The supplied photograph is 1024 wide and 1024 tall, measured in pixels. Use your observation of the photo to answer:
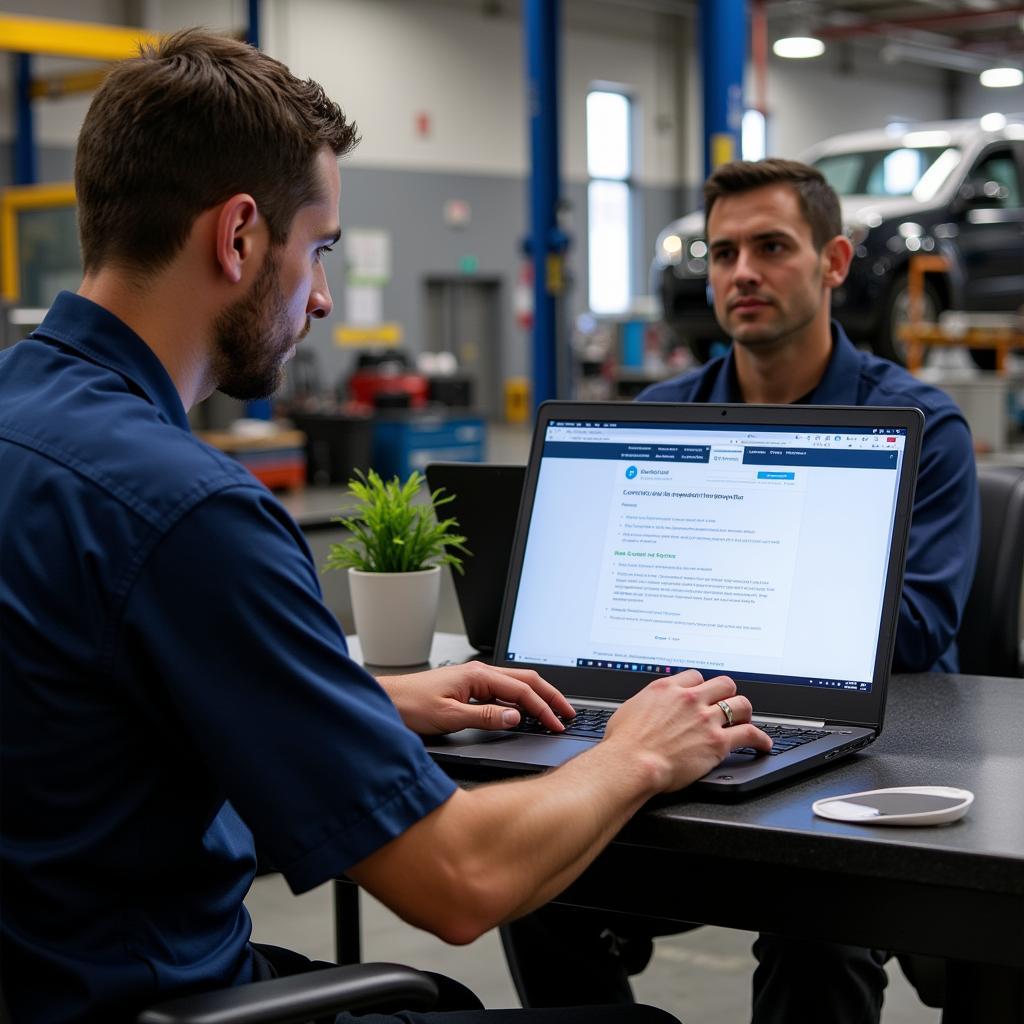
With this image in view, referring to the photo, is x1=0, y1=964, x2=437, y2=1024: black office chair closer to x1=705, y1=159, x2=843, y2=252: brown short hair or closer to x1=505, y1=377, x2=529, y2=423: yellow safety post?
x1=705, y1=159, x2=843, y2=252: brown short hair

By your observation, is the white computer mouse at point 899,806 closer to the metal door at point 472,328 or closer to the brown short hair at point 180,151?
the brown short hair at point 180,151

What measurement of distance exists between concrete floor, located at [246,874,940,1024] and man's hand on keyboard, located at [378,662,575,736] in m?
1.33

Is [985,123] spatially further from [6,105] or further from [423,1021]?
[423,1021]

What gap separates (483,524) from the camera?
5.71 feet

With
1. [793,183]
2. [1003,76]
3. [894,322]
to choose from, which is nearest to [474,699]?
[793,183]

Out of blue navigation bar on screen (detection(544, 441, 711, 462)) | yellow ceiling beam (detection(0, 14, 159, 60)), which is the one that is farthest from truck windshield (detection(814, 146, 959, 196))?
blue navigation bar on screen (detection(544, 441, 711, 462))

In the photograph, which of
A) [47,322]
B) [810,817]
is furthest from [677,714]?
[47,322]

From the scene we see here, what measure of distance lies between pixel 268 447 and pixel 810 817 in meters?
4.00

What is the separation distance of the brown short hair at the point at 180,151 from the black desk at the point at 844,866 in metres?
0.52

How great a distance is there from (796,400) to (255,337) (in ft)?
4.10

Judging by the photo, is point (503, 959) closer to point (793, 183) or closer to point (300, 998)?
point (793, 183)

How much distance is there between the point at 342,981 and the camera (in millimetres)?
938

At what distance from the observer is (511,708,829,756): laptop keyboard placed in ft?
4.08

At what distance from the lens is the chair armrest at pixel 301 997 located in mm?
884
